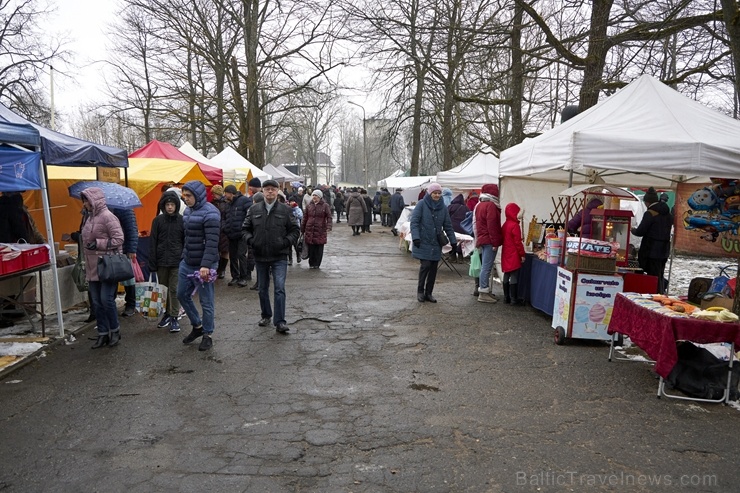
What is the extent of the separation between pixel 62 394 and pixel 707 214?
7227 millimetres

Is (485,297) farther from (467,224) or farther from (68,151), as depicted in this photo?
(68,151)

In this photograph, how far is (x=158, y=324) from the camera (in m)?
7.17

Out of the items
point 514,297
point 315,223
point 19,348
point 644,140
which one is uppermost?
point 644,140

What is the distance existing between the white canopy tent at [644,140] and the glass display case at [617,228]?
57cm

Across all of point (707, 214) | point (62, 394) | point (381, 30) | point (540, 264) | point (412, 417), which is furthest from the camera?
point (381, 30)

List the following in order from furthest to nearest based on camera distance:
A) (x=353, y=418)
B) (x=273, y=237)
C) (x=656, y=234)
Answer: (x=656, y=234) < (x=273, y=237) < (x=353, y=418)

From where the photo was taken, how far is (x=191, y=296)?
6203 mm

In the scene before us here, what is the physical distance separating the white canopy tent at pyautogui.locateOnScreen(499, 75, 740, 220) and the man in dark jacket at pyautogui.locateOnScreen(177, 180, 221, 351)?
169 inches

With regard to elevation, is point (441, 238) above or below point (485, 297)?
above

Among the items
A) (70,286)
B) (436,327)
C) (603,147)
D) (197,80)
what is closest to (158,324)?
(70,286)

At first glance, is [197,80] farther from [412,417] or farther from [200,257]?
[412,417]

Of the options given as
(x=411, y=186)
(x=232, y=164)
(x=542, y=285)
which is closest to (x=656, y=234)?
(x=542, y=285)

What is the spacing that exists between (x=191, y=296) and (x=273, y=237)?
120 centimetres

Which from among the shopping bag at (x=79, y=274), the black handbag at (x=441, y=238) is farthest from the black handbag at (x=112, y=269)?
the black handbag at (x=441, y=238)
